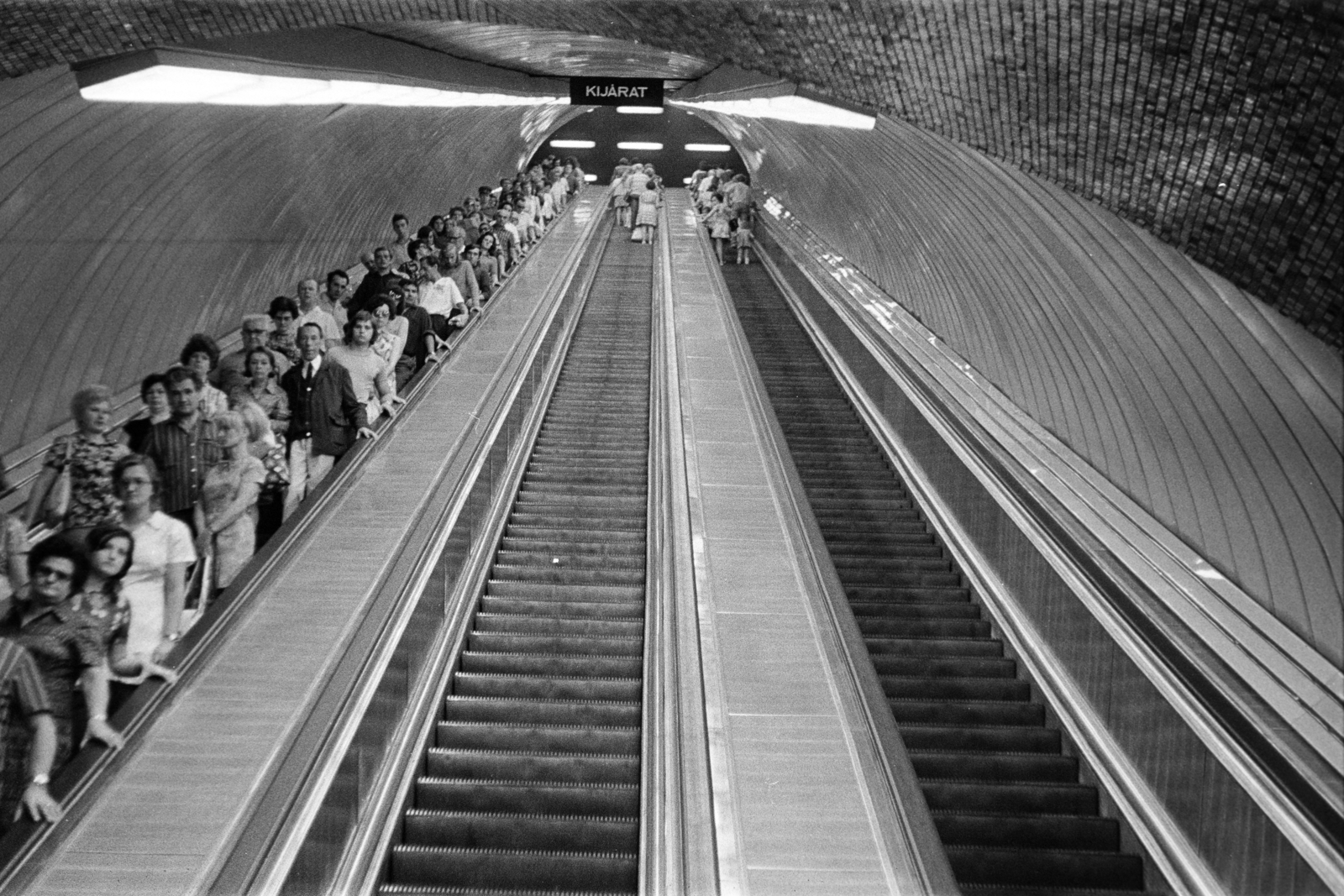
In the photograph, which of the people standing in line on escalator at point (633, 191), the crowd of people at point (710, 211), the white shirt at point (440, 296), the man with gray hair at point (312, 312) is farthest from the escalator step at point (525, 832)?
the people standing in line on escalator at point (633, 191)

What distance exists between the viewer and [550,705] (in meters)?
6.23

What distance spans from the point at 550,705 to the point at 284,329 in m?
2.79

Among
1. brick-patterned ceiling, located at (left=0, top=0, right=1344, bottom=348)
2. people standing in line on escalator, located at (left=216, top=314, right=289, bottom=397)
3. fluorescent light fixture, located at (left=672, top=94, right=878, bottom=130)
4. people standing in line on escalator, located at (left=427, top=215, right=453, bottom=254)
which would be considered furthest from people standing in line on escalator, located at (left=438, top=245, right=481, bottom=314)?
brick-patterned ceiling, located at (left=0, top=0, right=1344, bottom=348)

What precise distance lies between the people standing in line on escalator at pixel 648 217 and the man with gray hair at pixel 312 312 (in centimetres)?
1244

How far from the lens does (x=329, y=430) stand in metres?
7.19

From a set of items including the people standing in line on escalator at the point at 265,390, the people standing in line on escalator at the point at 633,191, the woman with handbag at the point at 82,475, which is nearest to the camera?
the woman with handbag at the point at 82,475

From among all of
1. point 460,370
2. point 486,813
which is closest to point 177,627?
point 486,813

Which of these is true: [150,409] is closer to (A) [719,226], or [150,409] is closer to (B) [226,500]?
(B) [226,500]

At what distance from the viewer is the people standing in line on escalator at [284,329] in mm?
7406

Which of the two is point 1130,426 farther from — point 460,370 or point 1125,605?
point 460,370

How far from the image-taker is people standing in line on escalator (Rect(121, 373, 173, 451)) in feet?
18.3

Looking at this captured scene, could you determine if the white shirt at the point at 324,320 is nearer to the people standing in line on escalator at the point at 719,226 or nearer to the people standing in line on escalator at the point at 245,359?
the people standing in line on escalator at the point at 245,359

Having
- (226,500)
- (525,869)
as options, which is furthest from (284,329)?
(525,869)

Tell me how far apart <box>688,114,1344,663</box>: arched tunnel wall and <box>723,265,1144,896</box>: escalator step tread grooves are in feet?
3.71
